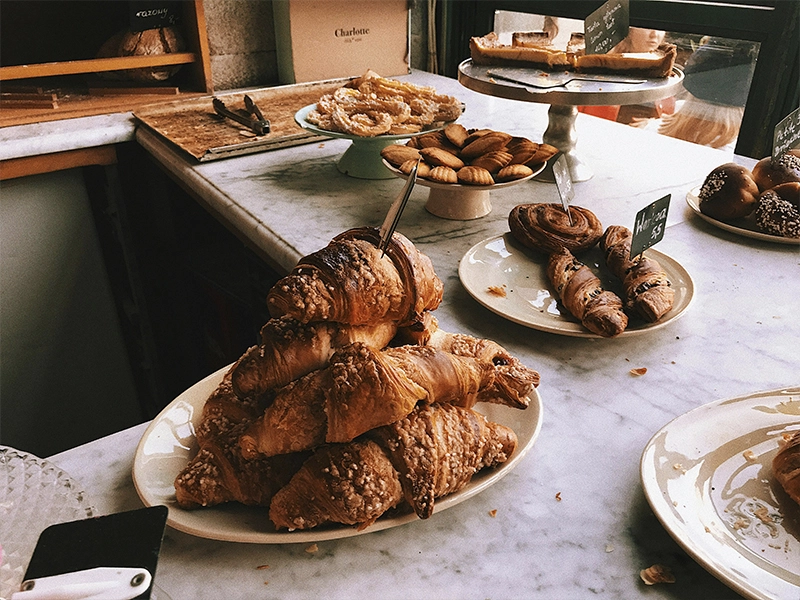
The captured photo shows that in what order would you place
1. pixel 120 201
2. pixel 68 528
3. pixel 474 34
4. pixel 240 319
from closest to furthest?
pixel 68 528 < pixel 240 319 < pixel 120 201 < pixel 474 34

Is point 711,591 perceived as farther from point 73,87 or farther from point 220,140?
point 73,87

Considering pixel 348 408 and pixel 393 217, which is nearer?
pixel 348 408

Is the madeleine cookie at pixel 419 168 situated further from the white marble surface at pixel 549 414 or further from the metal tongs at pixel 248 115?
the metal tongs at pixel 248 115

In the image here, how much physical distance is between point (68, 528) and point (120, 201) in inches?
66.7

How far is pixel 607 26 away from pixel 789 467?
50.2 inches

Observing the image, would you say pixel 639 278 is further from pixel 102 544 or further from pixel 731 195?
pixel 102 544

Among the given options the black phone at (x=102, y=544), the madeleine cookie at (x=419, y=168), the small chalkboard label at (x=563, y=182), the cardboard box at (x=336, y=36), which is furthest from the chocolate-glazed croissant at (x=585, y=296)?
the cardboard box at (x=336, y=36)

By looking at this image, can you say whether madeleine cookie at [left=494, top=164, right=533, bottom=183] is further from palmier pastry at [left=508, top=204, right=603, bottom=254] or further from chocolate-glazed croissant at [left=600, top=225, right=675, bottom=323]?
chocolate-glazed croissant at [left=600, top=225, right=675, bottom=323]

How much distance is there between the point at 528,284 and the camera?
43.0 inches

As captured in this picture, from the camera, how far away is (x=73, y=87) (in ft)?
7.11

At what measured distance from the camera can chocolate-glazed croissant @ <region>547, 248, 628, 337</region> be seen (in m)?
0.92

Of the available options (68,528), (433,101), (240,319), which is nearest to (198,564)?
(68,528)

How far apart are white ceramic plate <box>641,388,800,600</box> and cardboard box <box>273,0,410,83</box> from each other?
2.05 m

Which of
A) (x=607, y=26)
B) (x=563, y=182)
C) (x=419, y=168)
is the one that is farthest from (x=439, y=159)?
(x=607, y=26)
